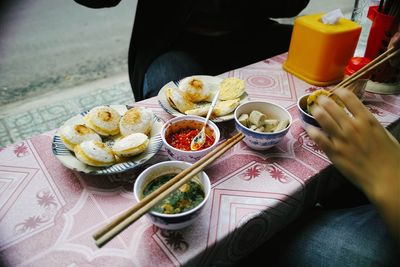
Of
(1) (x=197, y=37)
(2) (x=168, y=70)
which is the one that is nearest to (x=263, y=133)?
(2) (x=168, y=70)

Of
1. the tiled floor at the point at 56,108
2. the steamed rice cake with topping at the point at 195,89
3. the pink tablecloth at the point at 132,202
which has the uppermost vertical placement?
the steamed rice cake with topping at the point at 195,89

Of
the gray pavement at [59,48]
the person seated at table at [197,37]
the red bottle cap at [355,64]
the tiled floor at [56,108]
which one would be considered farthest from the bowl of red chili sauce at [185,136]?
the gray pavement at [59,48]

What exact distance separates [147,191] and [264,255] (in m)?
0.58

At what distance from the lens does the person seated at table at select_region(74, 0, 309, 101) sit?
1.89 metres

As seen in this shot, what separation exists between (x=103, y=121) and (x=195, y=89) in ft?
1.42

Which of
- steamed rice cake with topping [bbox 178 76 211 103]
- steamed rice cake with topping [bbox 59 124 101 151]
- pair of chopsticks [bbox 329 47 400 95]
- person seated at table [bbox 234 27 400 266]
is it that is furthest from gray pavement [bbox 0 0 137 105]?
person seated at table [bbox 234 27 400 266]

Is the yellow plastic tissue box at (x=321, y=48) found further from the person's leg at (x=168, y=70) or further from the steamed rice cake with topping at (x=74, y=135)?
the steamed rice cake with topping at (x=74, y=135)

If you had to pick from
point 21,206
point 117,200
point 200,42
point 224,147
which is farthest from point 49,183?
point 200,42

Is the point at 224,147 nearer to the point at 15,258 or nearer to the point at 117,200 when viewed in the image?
the point at 117,200

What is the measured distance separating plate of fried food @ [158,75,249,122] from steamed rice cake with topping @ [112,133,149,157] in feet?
0.90

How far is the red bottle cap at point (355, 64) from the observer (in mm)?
1626

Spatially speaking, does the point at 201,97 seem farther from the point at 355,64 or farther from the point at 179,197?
the point at 355,64

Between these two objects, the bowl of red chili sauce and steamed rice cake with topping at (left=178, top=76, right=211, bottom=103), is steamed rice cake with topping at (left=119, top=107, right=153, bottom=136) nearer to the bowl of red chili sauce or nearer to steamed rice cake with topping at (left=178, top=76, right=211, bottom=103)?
the bowl of red chili sauce

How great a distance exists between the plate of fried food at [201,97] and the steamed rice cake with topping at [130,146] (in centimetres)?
27
